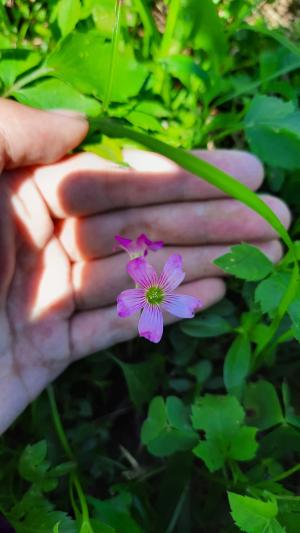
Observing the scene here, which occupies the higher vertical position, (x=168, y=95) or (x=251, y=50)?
(x=251, y=50)

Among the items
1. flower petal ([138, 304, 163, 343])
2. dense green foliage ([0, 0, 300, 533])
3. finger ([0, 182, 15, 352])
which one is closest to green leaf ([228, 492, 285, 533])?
dense green foliage ([0, 0, 300, 533])

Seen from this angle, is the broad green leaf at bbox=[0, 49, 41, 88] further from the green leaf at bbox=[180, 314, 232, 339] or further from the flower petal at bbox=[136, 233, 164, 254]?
the green leaf at bbox=[180, 314, 232, 339]

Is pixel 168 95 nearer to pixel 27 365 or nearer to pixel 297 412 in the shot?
pixel 27 365

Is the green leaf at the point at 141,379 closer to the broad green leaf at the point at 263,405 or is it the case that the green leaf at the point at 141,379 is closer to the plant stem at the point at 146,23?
the broad green leaf at the point at 263,405

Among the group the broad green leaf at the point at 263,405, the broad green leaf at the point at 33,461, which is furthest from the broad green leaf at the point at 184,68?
the broad green leaf at the point at 33,461

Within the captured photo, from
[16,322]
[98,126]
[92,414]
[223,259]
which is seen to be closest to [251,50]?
[98,126]
